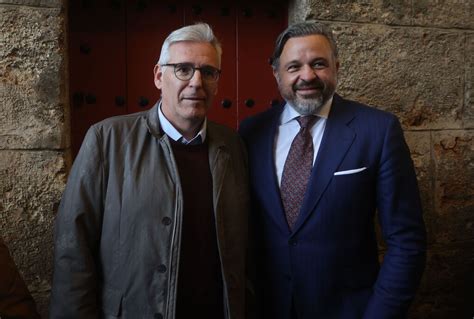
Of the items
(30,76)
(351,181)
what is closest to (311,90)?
(351,181)

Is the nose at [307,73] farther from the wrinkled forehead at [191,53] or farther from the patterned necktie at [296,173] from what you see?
the wrinkled forehead at [191,53]

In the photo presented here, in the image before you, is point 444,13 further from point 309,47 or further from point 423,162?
point 309,47

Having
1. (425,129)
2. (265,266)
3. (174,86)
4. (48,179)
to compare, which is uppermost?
(174,86)

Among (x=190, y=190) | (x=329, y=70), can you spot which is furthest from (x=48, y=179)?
(x=329, y=70)

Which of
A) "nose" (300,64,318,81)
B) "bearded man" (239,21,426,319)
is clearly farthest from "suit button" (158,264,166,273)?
"nose" (300,64,318,81)

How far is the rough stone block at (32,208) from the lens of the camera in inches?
82.4

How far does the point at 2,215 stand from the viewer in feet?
6.88

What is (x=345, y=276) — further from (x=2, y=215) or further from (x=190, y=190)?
(x=2, y=215)

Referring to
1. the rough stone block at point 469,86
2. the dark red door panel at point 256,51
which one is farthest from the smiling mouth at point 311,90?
the rough stone block at point 469,86

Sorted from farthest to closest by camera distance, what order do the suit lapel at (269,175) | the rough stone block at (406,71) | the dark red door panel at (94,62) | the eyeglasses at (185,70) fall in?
the rough stone block at (406,71) → the dark red door panel at (94,62) → the suit lapel at (269,175) → the eyeglasses at (185,70)

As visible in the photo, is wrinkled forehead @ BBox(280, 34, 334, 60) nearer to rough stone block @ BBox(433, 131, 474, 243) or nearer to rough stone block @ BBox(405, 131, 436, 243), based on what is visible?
rough stone block @ BBox(405, 131, 436, 243)

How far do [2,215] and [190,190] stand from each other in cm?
92

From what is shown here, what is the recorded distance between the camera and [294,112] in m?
2.03

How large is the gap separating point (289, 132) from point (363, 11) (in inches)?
35.2
